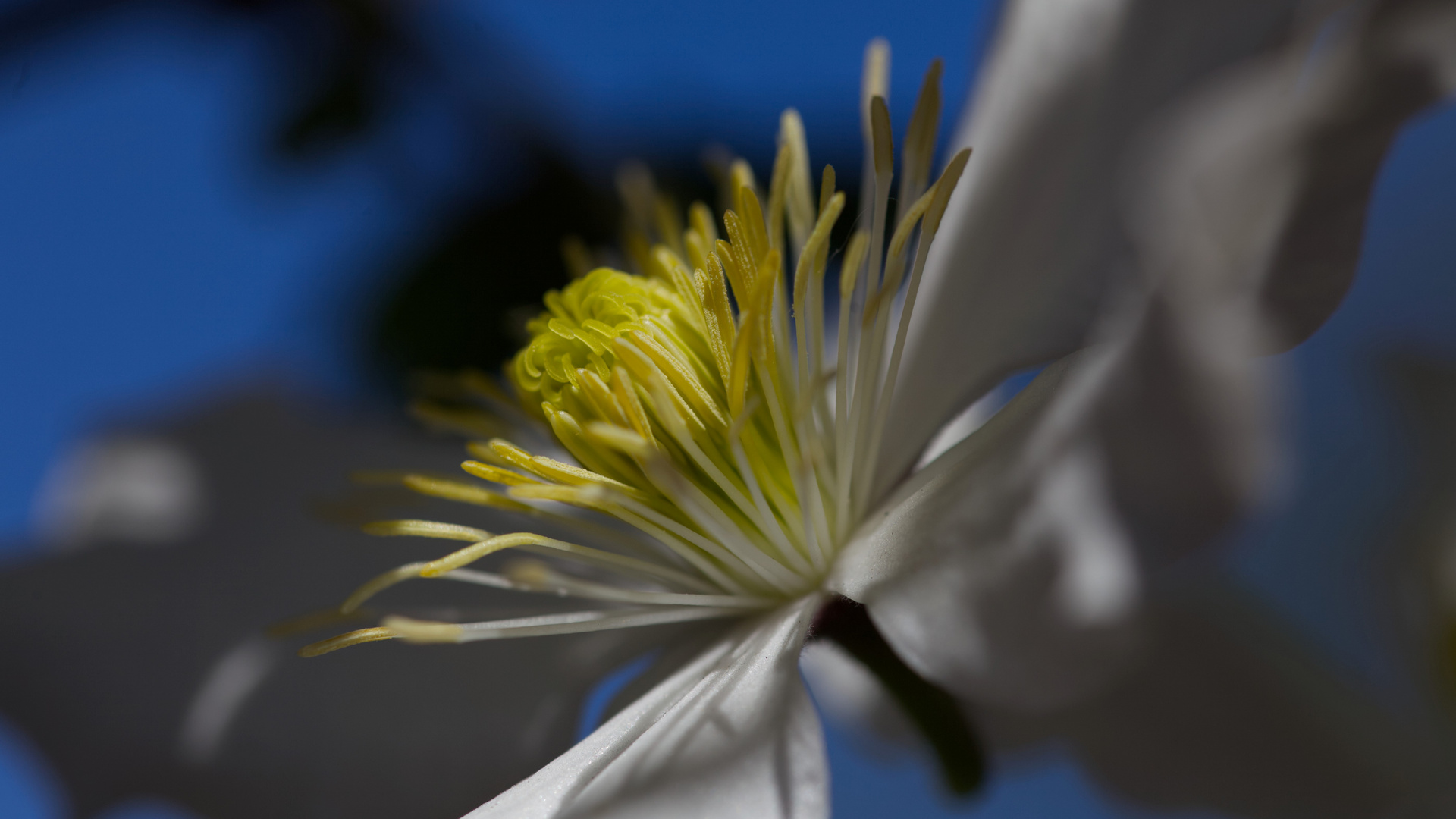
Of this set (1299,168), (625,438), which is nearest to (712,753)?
(625,438)

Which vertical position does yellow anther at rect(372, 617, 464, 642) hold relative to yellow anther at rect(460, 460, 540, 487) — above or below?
below

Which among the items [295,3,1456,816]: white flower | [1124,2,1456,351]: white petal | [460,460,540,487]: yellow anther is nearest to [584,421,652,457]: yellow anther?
[295,3,1456,816]: white flower

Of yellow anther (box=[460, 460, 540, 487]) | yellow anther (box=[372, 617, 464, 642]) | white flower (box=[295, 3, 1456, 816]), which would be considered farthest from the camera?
yellow anther (box=[460, 460, 540, 487])

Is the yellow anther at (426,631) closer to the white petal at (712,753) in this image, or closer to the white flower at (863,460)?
the white flower at (863,460)

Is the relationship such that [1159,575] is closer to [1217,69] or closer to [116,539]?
[1217,69]

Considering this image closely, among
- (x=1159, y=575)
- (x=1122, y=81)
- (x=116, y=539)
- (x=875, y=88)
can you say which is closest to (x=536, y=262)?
(x=116, y=539)

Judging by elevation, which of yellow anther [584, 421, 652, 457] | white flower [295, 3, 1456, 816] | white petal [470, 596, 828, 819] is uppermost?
yellow anther [584, 421, 652, 457]

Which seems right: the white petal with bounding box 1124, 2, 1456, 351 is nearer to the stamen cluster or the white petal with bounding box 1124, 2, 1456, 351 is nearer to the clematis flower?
the clematis flower

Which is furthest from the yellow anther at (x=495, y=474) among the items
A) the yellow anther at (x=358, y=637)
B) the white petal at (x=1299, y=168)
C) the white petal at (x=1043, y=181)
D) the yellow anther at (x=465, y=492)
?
the white petal at (x=1299, y=168)

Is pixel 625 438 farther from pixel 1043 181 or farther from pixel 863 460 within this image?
pixel 1043 181
